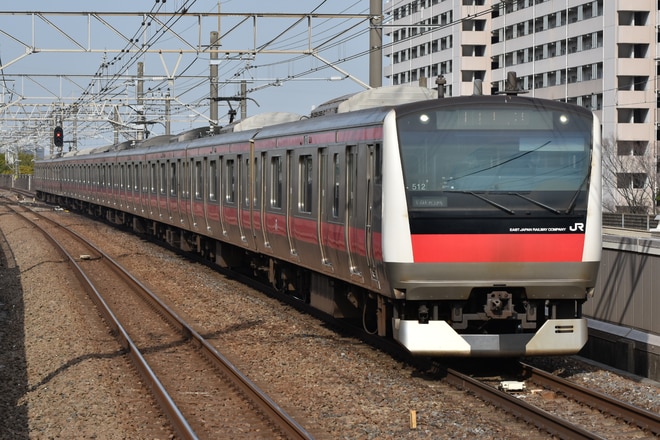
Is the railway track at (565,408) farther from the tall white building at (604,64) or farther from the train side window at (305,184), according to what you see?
the tall white building at (604,64)

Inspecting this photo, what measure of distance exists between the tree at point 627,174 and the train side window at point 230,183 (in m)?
40.0

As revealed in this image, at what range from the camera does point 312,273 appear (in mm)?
13930

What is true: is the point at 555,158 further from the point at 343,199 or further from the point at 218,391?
the point at 218,391

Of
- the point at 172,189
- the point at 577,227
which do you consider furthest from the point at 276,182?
the point at 172,189

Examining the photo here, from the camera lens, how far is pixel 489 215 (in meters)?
9.73

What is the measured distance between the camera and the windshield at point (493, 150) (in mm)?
9781

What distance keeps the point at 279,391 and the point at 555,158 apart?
11.4 feet

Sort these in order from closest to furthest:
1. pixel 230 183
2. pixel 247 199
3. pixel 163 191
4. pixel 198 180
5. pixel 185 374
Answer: pixel 185 374 → pixel 247 199 → pixel 230 183 → pixel 198 180 → pixel 163 191

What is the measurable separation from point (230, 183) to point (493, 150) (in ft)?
30.3

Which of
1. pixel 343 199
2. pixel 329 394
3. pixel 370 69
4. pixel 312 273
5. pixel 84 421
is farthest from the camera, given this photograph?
pixel 370 69

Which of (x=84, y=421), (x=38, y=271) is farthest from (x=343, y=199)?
(x=38, y=271)

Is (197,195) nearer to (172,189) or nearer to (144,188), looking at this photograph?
(172,189)

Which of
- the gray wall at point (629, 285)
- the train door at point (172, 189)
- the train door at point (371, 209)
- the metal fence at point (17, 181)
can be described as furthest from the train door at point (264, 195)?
the metal fence at point (17, 181)

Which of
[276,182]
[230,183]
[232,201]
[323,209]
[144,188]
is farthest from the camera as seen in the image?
[144,188]
